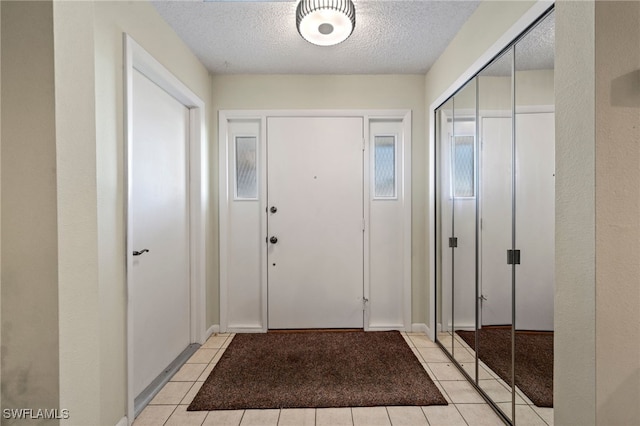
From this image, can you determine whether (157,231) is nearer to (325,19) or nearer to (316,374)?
(316,374)

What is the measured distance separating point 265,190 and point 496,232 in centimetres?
196

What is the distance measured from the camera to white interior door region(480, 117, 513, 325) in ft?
5.16

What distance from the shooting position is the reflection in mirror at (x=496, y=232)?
5.15 ft

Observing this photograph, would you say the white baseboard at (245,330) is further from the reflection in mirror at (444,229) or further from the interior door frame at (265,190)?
the reflection in mirror at (444,229)

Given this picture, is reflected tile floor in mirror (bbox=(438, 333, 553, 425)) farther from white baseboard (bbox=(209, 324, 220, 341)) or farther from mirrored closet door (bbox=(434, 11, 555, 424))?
white baseboard (bbox=(209, 324, 220, 341))

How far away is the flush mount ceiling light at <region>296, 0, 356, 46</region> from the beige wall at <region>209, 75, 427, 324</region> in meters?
1.03

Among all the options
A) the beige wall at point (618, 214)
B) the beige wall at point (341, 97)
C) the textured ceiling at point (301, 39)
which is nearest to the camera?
the beige wall at point (618, 214)

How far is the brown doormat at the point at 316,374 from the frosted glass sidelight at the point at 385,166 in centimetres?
140

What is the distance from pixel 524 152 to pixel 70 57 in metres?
1.87

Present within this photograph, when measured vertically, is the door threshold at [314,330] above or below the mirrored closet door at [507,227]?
below

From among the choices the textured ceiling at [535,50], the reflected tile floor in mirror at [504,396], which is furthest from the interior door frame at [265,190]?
the textured ceiling at [535,50]

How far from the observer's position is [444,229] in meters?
2.44

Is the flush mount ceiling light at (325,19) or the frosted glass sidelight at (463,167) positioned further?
the frosted glass sidelight at (463,167)

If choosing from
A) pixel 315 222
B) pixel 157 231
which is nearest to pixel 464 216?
pixel 315 222
